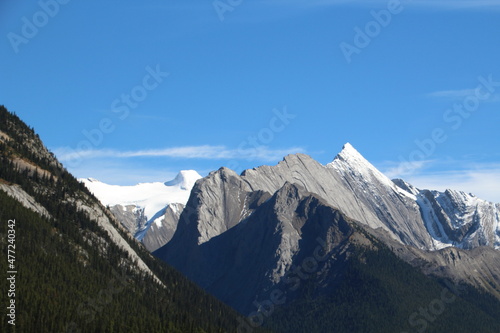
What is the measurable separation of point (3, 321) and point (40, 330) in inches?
336

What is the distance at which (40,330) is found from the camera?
199 metres

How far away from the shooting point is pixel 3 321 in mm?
194125
